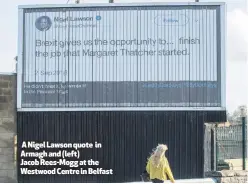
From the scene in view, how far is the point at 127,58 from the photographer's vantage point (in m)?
15.4

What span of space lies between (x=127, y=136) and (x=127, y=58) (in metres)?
2.23

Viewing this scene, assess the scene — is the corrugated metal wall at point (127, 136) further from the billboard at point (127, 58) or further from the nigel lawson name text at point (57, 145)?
the billboard at point (127, 58)

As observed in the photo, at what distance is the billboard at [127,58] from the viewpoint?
15.4 m

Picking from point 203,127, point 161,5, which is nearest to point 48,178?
point 203,127

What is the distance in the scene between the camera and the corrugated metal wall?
50.3 feet

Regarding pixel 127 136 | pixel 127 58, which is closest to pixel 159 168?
pixel 127 136

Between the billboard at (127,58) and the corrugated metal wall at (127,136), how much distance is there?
32 cm

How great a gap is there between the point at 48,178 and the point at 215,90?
5.39 metres

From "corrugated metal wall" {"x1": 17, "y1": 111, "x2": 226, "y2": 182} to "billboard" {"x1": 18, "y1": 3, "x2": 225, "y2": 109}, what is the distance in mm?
319

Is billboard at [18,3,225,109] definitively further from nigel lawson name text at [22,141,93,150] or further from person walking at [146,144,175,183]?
person walking at [146,144,175,183]

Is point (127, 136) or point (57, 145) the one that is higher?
point (127, 136)

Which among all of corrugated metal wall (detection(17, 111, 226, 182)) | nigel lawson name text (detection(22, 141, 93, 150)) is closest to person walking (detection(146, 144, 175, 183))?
corrugated metal wall (detection(17, 111, 226, 182))

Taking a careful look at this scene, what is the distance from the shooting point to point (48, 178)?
50.8 feet

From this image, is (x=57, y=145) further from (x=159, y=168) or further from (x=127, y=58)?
(x=159, y=168)
